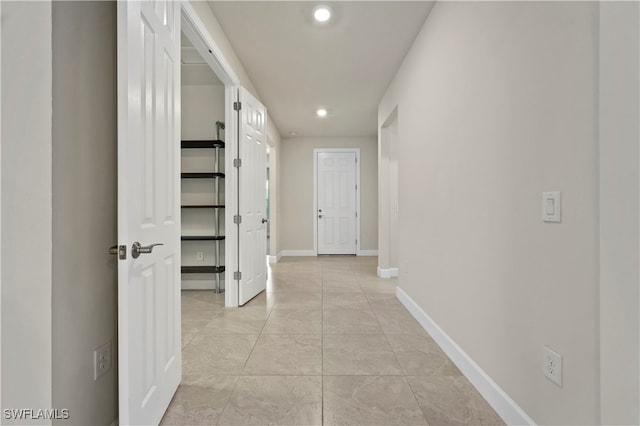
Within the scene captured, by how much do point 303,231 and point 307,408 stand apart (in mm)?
5658

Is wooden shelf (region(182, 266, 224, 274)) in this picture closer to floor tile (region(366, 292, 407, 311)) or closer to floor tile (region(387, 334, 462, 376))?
floor tile (region(366, 292, 407, 311))

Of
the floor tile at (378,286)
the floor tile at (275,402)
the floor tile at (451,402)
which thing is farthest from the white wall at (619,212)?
the floor tile at (378,286)

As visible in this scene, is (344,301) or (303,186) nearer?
(344,301)

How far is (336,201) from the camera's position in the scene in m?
7.26

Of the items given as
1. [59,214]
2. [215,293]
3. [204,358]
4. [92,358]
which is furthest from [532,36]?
[215,293]

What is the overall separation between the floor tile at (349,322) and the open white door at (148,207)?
1.30 m

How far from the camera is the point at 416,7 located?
2578 mm

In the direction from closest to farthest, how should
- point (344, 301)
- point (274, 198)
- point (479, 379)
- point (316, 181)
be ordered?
point (479, 379), point (344, 301), point (274, 198), point (316, 181)

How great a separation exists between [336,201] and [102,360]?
6136 millimetres

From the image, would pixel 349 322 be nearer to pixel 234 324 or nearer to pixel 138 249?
pixel 234 324

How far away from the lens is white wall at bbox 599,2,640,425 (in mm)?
903

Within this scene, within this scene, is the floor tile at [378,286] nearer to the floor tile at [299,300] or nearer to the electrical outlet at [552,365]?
the floor tile at [299,300]

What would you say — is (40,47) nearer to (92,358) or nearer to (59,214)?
(59,214)

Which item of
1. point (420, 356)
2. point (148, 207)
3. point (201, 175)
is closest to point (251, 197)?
point (201, 175)
